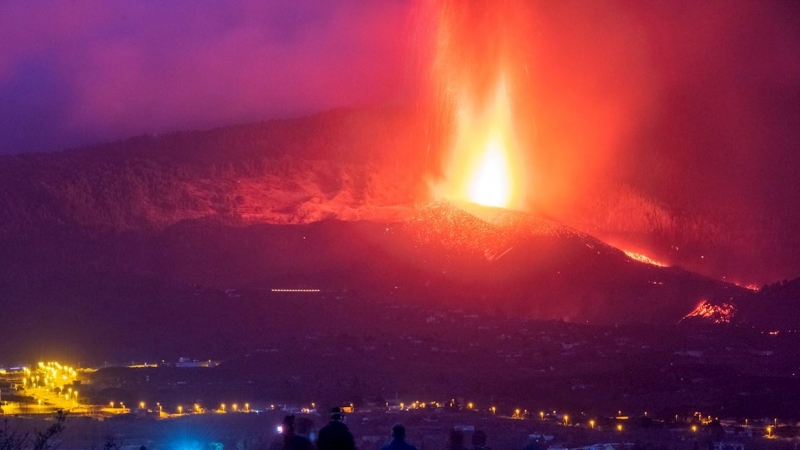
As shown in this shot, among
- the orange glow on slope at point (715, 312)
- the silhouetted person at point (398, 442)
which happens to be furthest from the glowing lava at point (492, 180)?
the silhouetted person at point (398, 442)

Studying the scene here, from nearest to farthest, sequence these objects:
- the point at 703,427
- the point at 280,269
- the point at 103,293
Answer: the point at 703,427 → the point at 103,293 → the point at 280,269

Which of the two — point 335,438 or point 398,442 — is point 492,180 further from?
point 335,438

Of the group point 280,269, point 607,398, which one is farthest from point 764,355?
point 280,269

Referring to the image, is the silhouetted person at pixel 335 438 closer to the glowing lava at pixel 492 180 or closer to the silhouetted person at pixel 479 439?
the silhouetted person at pixel 479 439

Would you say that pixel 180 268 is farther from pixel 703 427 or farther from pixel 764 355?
pixel 703 427

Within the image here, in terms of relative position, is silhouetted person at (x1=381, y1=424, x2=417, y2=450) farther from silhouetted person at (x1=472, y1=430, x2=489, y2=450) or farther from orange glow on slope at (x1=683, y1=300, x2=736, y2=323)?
orange glow on slope at (x1=683, y1=300, x2=736, y2=323)

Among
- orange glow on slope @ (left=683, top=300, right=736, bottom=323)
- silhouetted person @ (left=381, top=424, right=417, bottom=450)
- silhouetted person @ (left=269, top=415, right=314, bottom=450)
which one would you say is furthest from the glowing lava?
silhouetted person @ (left=381, top=424, right=417, bottom=450)
